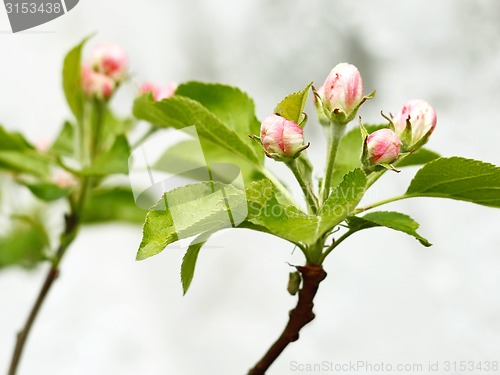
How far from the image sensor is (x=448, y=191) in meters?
0.61

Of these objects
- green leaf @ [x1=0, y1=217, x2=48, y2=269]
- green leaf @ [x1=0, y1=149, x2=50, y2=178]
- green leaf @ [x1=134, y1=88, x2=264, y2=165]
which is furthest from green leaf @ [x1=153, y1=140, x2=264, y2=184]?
green leaf @ [x1=0, y1=217, x2=48, y2=269]

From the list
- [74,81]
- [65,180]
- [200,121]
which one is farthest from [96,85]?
[200,121]

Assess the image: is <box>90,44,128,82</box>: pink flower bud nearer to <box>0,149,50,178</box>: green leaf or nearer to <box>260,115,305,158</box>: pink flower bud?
<box>0,149,50,178</box>: green leaf

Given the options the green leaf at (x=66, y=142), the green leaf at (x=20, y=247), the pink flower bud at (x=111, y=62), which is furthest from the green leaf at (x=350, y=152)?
the green leaf at (x=20, y=247)

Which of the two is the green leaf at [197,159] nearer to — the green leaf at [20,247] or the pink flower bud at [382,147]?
the pink flower bud at [382,147]

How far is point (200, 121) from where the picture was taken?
0.65 meters

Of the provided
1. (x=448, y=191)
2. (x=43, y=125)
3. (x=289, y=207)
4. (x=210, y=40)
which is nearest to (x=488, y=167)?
(x=448, y=191)

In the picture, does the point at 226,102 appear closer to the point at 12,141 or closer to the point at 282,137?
the point at 282,137

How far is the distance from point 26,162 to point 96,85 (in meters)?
0.17

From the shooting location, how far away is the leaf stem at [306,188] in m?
0.58

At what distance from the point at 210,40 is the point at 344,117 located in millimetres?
1672

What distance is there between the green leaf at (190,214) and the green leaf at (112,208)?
22.5 inches

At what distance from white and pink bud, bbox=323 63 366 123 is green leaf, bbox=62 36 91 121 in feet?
1.55

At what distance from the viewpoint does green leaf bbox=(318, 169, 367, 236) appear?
530 mm
